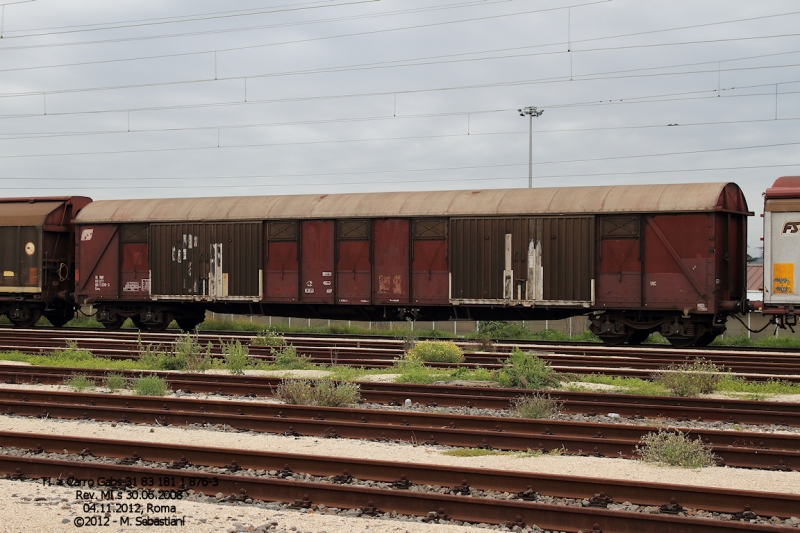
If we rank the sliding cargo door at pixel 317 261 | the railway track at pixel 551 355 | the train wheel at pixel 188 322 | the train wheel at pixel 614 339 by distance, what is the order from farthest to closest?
the train wheel at pixel 188 322
the sliding cargo door at pixel 317 261
the train wheel at pixel 614 339
the railway track at pixel 551 355

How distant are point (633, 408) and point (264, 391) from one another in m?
5.60

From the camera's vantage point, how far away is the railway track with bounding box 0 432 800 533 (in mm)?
6391

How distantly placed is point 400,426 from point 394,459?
119 centimetres

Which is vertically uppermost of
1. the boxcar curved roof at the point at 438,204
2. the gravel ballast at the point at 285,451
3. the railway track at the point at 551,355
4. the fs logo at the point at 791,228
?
the boxcar curved roof at the point at 438,204

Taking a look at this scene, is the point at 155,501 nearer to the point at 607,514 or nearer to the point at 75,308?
the point at 607,514

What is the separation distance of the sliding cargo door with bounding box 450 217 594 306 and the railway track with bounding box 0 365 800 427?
747 centimetres

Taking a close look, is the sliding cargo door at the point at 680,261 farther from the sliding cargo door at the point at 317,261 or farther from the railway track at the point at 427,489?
the railway track at the point at 427,489

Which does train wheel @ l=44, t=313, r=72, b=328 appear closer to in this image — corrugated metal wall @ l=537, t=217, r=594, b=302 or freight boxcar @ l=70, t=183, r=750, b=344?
freight boxcar @ l=70, t=183, r=750, b=344

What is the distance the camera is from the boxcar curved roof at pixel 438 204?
62.5 ft

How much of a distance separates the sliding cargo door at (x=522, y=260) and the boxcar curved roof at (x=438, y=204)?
0.32 meters

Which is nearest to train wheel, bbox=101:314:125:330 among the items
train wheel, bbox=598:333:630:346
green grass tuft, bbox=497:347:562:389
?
train wheel, bbox=598:333:630:346

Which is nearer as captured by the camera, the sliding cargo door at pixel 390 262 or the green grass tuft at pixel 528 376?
the green grass tuft at pixel 528 376

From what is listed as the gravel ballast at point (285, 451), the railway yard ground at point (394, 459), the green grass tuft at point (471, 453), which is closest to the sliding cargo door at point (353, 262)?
the railway yard ground at point (394, 459)

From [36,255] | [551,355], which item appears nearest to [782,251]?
[551,355]
